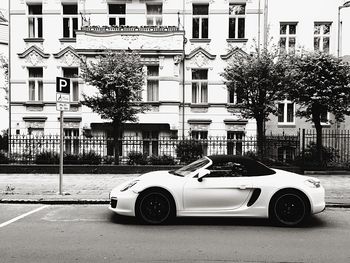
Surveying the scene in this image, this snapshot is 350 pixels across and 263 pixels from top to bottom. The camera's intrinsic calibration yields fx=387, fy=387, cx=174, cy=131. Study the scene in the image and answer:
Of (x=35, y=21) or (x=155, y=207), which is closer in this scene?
(x=155, y=207)

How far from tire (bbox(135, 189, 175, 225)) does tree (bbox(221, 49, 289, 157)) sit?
28.4ft

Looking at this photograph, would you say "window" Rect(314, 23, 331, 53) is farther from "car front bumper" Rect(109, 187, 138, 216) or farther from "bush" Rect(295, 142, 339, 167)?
"car front bumper" Rect(109, 187, 138, 216)

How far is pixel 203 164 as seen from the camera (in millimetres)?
7875

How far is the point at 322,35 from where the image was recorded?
22.8 meters

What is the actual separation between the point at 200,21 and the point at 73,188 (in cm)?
1470

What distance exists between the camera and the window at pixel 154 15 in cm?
2308

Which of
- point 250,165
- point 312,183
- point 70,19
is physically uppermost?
point 70,19

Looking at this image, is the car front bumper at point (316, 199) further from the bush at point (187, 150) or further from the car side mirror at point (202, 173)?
the bush at point (187, 150)

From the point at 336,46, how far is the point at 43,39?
1734 centimetres

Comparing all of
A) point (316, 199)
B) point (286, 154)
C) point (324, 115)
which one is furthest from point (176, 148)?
point (316, 199)

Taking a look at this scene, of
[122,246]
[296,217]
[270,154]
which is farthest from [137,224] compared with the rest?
[270,154]

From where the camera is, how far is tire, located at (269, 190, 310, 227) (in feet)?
24.4

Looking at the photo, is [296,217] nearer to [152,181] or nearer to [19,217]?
[152,181]

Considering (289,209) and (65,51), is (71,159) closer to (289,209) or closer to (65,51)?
(65,51)
